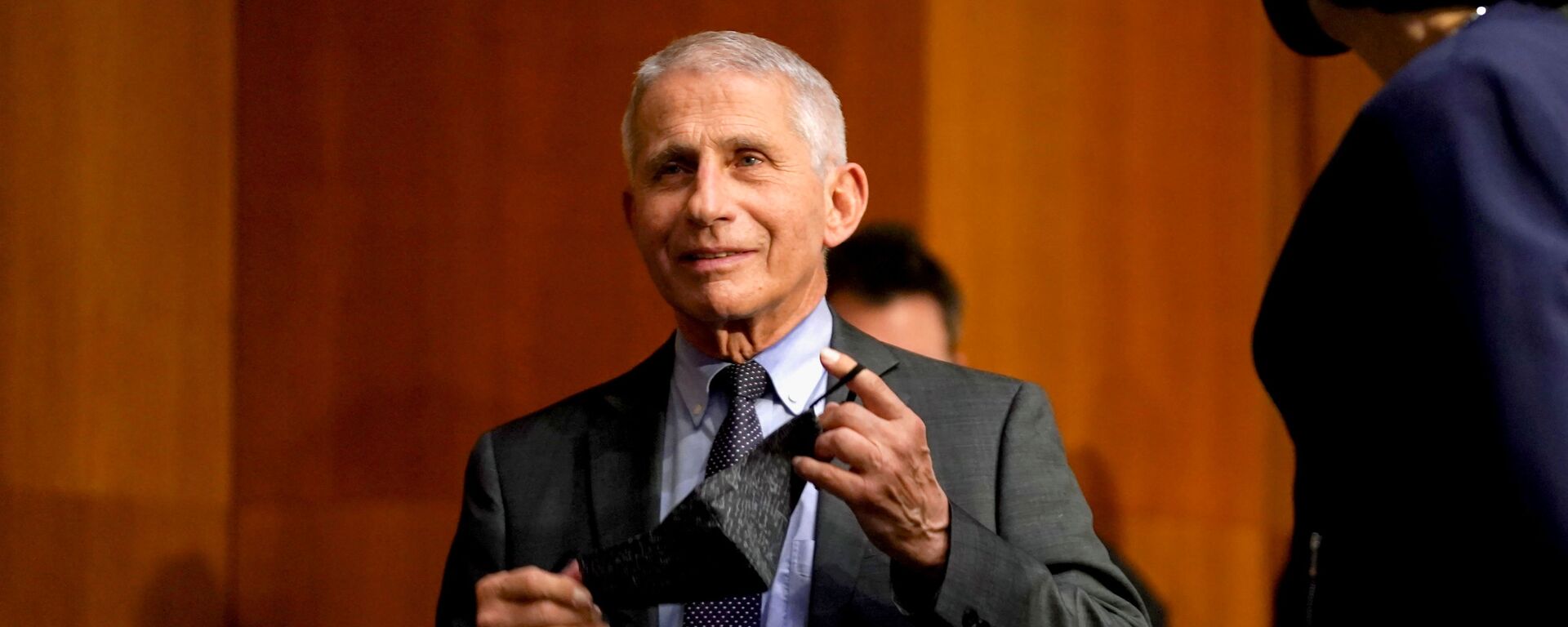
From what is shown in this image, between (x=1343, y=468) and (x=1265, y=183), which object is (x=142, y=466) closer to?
(x=1343, y=468)

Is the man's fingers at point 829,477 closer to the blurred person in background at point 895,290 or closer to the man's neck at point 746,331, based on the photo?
the man's neck at point 746,331

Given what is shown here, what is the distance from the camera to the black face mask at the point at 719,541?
1.42 meters

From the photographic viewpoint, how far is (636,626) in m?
1.67

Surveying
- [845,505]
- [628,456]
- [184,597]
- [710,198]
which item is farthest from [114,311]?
[845,505]

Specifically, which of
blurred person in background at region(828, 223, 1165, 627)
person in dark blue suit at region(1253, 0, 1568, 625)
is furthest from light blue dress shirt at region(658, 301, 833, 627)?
blurred person in background at region(828, 223, 1165, 627)

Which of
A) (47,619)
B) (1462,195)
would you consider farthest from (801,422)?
(47,619)

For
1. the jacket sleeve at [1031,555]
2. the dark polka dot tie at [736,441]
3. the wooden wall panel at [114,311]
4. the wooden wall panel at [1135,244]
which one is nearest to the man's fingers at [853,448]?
the jacket sleeve at [1031,555]

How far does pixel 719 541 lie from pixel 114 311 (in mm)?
1437

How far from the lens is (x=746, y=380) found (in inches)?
69.6

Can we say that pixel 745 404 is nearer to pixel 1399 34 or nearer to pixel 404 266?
pixel 1399 34

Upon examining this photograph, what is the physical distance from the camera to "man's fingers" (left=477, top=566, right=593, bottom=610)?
1.47m

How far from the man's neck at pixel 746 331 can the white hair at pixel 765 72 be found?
0.17 meters

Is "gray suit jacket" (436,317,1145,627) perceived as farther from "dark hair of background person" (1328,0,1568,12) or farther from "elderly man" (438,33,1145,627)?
"dark hair of background person" (1328,0,1568,12)

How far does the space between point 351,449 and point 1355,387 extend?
2184 mm
